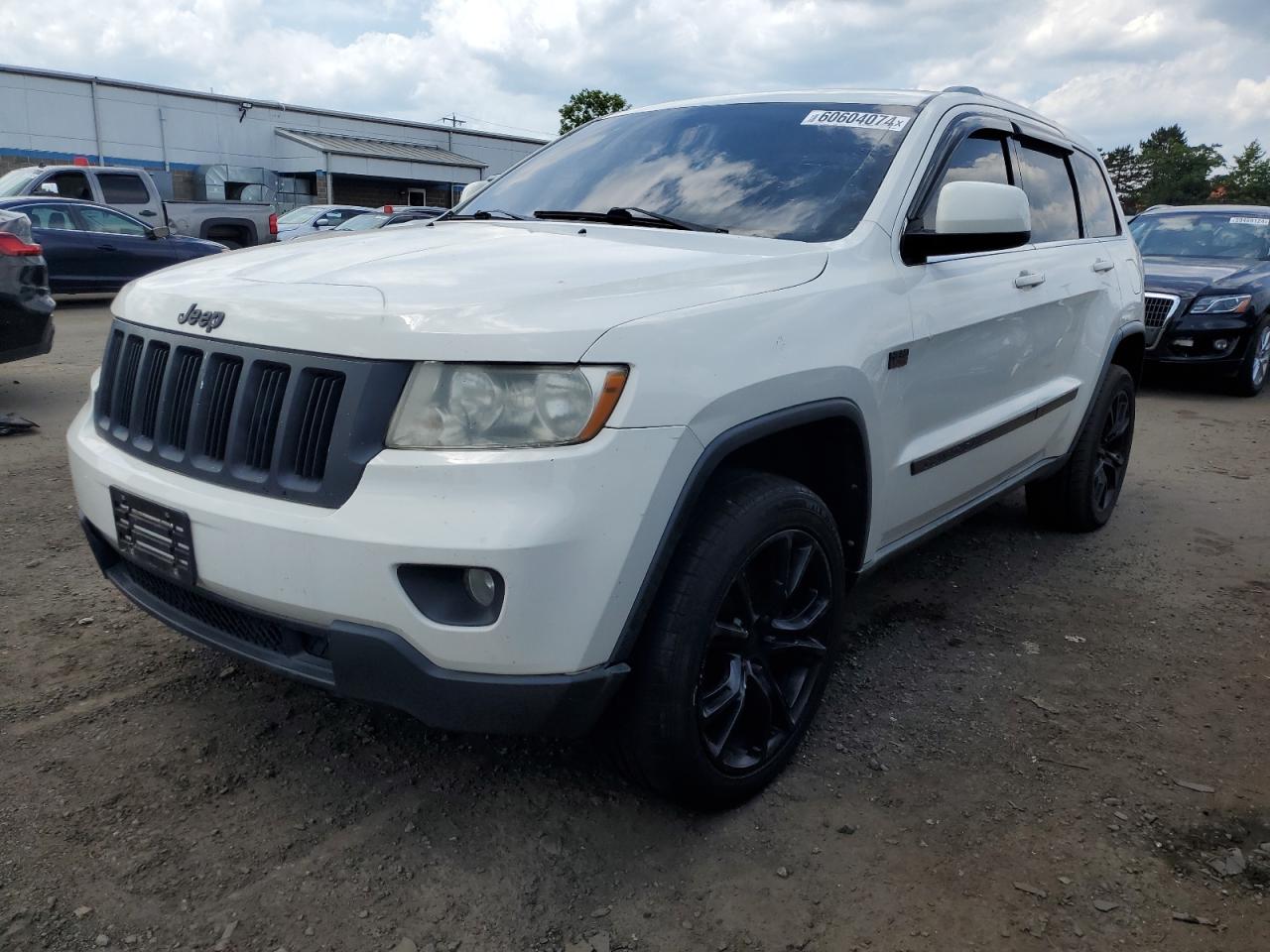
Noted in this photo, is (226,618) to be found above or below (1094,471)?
above

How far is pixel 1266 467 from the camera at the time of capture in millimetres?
6566

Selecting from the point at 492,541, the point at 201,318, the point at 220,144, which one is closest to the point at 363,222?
the point at 201,318

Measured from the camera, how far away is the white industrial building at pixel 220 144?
32.8 meters

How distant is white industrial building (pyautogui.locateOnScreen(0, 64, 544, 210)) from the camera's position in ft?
107

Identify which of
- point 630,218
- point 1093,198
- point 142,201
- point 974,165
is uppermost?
point 974,165

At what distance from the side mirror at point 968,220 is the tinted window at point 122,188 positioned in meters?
15.5

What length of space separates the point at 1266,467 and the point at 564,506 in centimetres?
612

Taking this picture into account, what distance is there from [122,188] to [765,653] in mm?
16135

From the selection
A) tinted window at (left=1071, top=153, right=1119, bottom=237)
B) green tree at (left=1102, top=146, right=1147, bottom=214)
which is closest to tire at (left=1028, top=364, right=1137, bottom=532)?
tinted window at (left=1071, top=153, right=1119, bottom=237)

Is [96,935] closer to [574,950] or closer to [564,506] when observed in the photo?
[574,950]

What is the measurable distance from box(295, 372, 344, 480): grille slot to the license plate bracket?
339mm

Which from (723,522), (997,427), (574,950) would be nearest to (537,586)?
(723,522)

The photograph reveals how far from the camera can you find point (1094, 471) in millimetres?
4781

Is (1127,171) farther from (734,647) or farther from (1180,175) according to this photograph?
(734,647)
